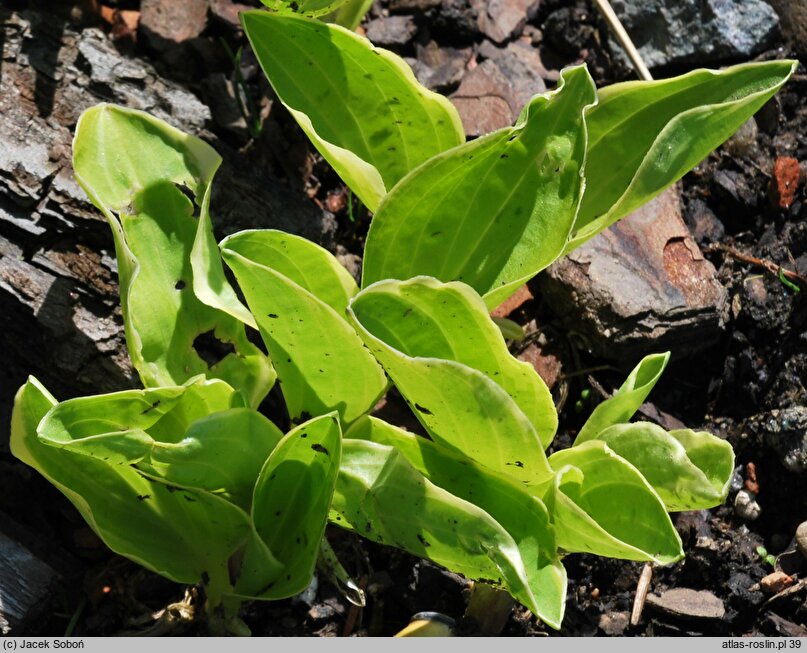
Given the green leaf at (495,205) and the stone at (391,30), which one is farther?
the stone at (391,30)

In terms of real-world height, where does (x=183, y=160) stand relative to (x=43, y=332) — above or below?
above

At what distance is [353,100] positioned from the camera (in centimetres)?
149

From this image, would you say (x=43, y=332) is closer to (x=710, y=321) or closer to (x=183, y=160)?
(x=183, y=160)

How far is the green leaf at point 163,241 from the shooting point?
1352 millimetres

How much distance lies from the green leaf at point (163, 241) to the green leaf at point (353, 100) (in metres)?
0.19

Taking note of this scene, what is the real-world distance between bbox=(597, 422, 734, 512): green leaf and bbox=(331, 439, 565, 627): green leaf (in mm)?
201

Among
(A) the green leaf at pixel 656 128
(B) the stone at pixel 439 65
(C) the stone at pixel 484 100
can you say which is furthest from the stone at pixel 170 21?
(A) the green leaf at pixel 656 128

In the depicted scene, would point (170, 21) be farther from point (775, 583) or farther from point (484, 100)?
point (775, 583)

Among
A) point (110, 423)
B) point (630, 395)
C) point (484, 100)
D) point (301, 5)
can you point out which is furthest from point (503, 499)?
point (484, 100)

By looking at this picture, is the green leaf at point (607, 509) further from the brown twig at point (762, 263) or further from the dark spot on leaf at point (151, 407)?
the brown twig at point (762, 263)

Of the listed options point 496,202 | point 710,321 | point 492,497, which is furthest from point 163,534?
point 710,321

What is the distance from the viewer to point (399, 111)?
4.86 ft

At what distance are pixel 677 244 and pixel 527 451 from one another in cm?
91

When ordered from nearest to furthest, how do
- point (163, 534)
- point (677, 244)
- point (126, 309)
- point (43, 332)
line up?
point (126, 309) < point (163, 534) < point (43, 332) < point (677, 244)
